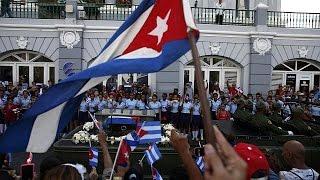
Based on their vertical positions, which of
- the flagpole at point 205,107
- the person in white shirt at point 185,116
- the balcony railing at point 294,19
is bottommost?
the person in white shirt at point 185,116

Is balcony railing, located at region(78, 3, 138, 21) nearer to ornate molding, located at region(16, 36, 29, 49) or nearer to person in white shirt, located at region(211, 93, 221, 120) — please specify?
ornate molding, located at region(16, 36, 29, 49)

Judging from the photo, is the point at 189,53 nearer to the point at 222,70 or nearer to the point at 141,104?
the point at 222,70

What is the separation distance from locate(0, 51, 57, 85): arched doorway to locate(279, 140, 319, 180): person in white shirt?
1946 cm

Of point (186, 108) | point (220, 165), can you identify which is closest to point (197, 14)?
point (186, 108)

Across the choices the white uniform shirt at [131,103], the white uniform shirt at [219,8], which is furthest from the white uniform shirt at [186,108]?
the white uniform shirt at [219,8]

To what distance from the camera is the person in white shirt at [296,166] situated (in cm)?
390

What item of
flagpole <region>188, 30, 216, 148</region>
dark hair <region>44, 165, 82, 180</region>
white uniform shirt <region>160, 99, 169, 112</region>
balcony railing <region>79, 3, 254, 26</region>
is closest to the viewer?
flagpole <region>188, 30, 216, 148</region>

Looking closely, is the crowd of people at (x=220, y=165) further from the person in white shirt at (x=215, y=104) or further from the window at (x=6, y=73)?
the window at (x=6, y=73)

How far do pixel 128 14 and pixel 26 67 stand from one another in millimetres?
5745

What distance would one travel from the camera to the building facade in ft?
71.7

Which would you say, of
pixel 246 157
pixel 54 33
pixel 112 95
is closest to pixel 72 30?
pixel 54 33

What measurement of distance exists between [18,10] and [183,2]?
19806 millimetres

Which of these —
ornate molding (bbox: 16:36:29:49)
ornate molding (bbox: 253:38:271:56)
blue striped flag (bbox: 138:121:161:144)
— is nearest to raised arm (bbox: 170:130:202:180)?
blue striped flag (bbox: 138:121:161:144)

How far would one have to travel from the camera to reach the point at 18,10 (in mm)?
22453
